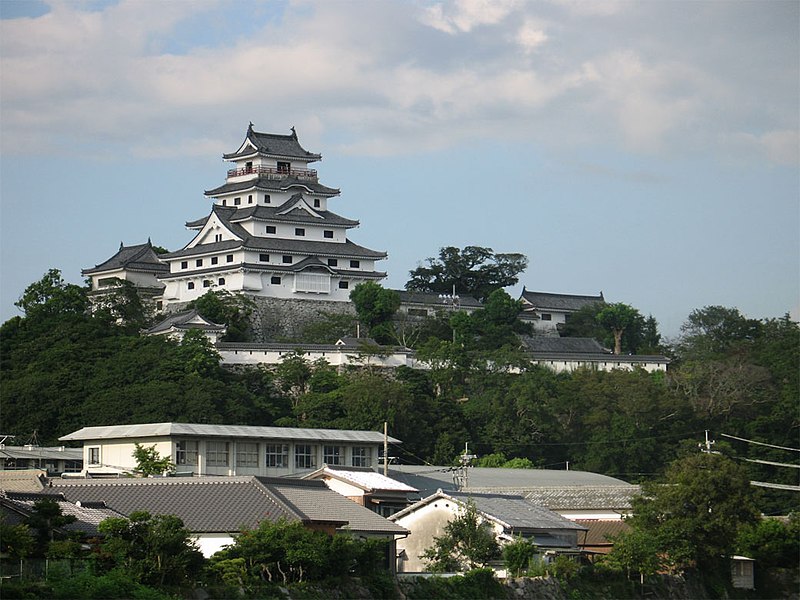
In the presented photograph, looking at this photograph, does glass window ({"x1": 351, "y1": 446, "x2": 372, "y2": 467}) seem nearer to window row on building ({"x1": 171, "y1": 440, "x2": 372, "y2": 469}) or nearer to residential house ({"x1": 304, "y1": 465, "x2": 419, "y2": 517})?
window row on building ({"x1": 171, "y1": 440, "x2": 372, "y2": 469})

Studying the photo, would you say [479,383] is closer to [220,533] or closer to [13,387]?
[13,387]

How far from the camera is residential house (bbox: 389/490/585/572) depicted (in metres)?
33.0

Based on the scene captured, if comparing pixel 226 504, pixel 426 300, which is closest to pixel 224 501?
pixel 226 504

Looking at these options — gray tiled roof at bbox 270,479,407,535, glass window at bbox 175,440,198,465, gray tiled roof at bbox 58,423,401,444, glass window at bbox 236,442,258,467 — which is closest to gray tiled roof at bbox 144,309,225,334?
gray tiled roof at bbox 58,423,401,444

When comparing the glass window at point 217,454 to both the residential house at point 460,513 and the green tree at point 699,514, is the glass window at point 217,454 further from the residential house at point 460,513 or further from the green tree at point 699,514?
the green tree at point 699,514

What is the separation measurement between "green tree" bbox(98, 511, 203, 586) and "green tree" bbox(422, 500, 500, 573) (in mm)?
8841

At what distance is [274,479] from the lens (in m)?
30.6

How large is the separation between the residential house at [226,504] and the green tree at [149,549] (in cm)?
274

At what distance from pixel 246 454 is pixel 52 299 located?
23339 mm

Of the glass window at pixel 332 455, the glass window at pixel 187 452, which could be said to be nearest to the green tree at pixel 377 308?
the glass window at pixel 332 455

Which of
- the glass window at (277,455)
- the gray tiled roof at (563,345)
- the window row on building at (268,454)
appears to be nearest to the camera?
the window row on building at (268,454)

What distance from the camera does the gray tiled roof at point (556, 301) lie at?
233ft

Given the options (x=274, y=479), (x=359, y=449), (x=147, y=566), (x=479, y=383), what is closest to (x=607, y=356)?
(x=479, y=383)

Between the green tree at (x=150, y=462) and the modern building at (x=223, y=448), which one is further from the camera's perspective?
the modern building at (x=223, y=448)
